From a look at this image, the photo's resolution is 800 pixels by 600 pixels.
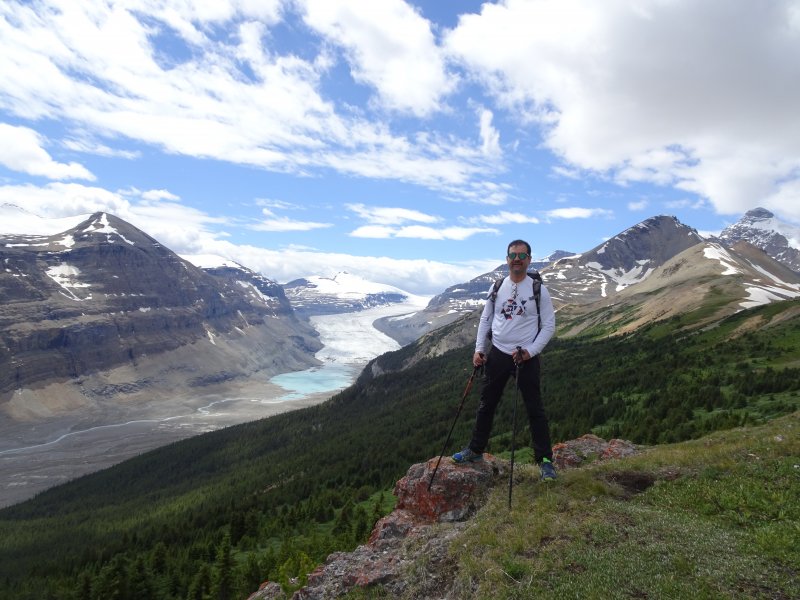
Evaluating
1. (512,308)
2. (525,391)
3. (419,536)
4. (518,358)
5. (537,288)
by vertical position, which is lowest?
(419,536)

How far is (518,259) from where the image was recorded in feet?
43.3

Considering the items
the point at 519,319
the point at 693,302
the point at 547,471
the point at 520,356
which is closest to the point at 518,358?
the point at 520,356

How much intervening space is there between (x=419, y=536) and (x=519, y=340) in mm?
6368

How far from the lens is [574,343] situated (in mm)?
139625

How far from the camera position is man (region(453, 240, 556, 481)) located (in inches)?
508

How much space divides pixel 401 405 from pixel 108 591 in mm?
98344

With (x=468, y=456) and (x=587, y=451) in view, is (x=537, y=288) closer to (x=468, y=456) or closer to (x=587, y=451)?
(x=468, y=456)

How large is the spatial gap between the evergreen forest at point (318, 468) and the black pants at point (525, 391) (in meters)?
10.7

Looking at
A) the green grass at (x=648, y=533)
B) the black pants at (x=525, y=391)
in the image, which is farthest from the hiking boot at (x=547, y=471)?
the green grass at (x=648, y=533)

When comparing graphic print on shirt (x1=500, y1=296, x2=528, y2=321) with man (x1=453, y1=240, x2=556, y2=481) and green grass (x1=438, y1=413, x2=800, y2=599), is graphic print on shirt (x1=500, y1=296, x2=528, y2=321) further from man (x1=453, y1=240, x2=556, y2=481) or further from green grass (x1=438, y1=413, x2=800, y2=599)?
green grass (x1=438, y1=413, x2=800, y2=599)

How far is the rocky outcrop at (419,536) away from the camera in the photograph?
11156 millimetres

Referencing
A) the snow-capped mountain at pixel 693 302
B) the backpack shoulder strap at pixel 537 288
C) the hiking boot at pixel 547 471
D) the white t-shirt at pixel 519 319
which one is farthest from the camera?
the snow-capped mountain at pixel 693 302

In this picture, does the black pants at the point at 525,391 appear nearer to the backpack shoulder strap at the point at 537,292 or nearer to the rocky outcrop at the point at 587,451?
the backpack shoulder strap at the point at 537,292

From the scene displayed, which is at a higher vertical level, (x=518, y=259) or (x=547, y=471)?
(x=518, y=259)
